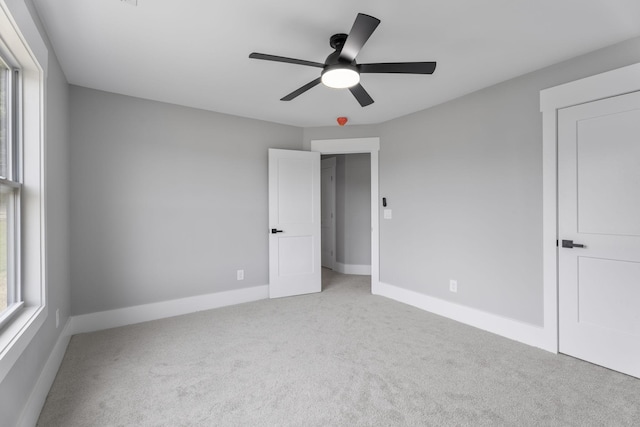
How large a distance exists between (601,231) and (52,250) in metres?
3.98

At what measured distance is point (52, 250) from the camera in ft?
7.15

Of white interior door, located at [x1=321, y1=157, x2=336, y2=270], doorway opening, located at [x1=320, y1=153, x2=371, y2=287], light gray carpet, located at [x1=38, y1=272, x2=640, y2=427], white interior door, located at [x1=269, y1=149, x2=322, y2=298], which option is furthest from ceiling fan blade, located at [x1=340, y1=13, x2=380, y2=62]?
white interior door, located at [x1=321, y1=157, x2=336, y2=270]

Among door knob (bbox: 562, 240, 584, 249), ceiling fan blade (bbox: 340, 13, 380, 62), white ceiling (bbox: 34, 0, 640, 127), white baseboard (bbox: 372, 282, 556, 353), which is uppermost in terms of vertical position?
white ceiling (bbox: 34, 0, 640, 127)

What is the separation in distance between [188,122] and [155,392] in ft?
8.84

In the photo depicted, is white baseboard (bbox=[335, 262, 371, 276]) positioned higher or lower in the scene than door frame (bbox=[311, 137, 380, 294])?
lower

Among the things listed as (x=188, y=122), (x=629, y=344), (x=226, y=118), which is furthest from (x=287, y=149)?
(x=629, y=344)

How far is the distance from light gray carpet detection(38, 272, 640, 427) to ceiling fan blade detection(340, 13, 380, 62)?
2.09 meters

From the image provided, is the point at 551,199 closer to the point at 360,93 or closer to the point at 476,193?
the point at 476,193

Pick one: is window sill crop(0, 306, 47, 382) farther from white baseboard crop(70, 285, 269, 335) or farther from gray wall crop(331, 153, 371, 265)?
gray wall crop(331, 153, 371, 265)

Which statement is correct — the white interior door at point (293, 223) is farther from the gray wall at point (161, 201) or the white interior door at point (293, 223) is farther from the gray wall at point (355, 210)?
the gray wall at point (355, 210)

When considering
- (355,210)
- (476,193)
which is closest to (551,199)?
(476,193)

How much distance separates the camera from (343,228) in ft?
18.8

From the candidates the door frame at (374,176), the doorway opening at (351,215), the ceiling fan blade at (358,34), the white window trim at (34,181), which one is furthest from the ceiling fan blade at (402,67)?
the doorway opening at (351,215)

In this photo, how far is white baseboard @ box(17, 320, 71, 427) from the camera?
1.59 m
